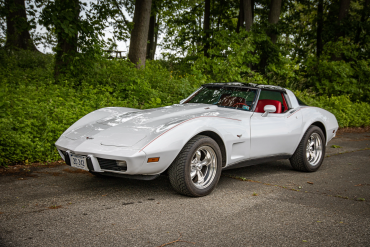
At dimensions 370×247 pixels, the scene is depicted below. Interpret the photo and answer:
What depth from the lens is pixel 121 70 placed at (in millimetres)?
9547

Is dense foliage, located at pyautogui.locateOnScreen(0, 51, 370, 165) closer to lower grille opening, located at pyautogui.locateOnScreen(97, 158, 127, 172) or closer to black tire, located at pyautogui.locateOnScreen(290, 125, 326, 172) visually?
lower grille opening, located at pyautogui.locateOnScreen(97, 158, 127, 172)

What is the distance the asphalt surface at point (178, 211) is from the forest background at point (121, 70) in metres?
1.19

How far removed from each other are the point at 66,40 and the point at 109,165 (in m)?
6.00

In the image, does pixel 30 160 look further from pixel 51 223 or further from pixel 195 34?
pixel 195 34

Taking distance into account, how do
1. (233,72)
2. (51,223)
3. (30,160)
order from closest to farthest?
(51,223)
(30,160)
(233,72)

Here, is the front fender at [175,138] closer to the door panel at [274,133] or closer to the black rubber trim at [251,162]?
the black rubber trim at [251,162]

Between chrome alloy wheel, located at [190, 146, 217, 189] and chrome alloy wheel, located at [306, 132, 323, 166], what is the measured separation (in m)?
2.28

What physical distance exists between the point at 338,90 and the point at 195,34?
8.35 meters

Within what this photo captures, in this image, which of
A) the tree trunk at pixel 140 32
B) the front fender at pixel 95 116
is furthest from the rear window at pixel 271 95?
the tree trunk at pixel 140 32

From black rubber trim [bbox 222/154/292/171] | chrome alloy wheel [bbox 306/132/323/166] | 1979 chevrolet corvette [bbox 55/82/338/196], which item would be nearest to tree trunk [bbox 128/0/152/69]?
1979 chevrolet corvette [bbox 55/82/338/196]

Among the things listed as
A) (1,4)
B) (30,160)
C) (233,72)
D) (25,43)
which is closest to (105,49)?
(1,4)

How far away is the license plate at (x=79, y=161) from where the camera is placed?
3.65 meters

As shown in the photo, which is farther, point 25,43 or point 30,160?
point 25,43

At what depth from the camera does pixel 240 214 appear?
3.40 meters
